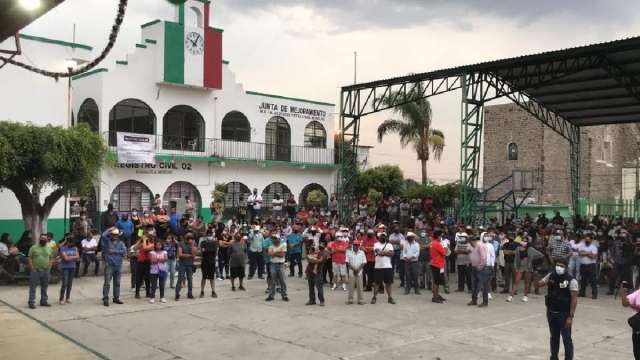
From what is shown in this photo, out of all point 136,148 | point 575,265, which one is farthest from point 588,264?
point 136,148

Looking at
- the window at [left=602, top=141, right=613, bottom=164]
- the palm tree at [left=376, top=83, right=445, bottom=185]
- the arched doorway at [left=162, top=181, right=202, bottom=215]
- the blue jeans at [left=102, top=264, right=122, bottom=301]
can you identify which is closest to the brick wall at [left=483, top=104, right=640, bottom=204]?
the window at [left=602, top=141, right=613, bottom=164]

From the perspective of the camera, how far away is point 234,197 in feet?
99.5

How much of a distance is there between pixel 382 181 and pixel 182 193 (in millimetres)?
12096

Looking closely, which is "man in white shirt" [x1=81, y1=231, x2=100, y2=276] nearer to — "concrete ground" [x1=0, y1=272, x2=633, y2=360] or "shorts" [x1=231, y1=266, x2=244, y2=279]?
"concrete ground" [x1=0, y1=272, x2=633, y2=360]

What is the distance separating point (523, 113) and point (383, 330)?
34.2 meters

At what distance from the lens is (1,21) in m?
5.76

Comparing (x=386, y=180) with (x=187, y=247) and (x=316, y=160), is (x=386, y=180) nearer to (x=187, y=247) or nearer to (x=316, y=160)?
(x=316, y=160)

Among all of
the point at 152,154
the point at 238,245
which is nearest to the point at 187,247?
the point at 238,245

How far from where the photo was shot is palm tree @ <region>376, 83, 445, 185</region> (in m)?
36.2

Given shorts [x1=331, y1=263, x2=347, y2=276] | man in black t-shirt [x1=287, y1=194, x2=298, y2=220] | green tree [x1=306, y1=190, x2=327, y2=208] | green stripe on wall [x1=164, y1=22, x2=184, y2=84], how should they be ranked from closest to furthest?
shorts [x1=331, y1=263, x2=347, y2=276] < man in black t-shirt [x1=287, y1=194, x2=298, y2=220] < green stripe on wall [x1=164, y1=22, x2=184, y2=84] < green tree [x1=306, y1=190, x2=327, y2=208]

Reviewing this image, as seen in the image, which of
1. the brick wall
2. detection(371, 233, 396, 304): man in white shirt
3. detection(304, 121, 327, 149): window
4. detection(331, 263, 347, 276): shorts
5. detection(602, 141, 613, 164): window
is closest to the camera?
detection(371, 233, 396, 304): man in white shirt

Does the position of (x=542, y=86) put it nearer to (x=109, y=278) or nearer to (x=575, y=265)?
(x=575, y=265)

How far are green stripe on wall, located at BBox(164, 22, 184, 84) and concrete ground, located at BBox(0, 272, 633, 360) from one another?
577 inches

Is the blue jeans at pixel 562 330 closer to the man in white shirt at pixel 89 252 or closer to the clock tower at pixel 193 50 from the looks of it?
the man in white shirt at pixel 89 252
